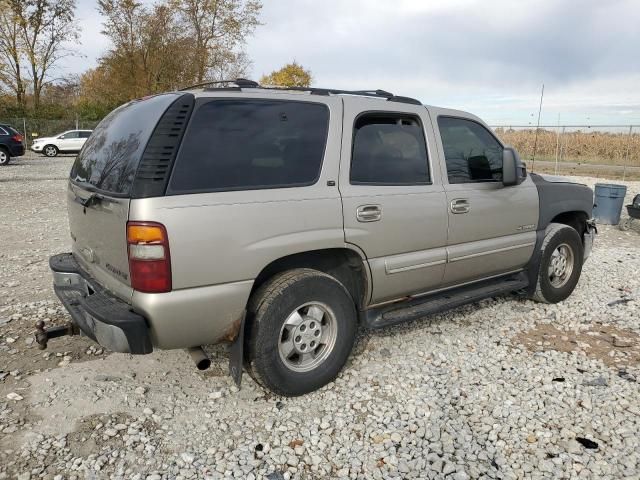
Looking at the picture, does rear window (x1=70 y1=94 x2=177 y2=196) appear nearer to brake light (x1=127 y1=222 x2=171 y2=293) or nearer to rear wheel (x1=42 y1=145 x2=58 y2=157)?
brake light (x1=127 y1=222 x2=171 y2=293)

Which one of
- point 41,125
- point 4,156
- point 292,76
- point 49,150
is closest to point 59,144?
point 49,150

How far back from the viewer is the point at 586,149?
27000 millimetres

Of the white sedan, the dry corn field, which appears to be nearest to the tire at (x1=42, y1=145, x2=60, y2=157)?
the white sedan

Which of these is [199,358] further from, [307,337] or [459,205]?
[459,205]

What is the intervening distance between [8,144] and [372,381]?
69.2 ft

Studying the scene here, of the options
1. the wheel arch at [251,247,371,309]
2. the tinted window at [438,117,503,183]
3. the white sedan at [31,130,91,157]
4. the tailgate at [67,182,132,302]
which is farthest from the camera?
the white sedan at [31,130,91,157]

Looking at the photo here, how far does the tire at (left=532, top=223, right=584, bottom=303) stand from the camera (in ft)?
15.5

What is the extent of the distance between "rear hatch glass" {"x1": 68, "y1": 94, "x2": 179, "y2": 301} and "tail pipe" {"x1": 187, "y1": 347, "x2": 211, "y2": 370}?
0.53 metres

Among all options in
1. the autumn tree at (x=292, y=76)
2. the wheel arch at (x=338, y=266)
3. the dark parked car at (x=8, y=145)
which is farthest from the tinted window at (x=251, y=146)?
the autumn tree at (x=292, y=76)

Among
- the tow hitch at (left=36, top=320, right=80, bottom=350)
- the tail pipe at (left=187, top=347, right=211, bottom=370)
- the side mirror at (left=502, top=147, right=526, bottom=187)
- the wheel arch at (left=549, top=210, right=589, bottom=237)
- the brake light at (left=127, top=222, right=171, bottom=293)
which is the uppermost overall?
the side mirror at (left=502, top=147, right=526, bottom=187)

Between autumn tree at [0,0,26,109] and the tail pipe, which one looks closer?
the tail pipe

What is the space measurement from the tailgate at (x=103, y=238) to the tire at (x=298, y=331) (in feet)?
2.52

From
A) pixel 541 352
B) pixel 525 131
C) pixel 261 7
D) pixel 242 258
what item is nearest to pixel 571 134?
pixel 525 131

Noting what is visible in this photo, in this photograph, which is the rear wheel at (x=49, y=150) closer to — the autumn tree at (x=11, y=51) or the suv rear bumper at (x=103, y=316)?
the autumn tree at (x=11, y=51)
